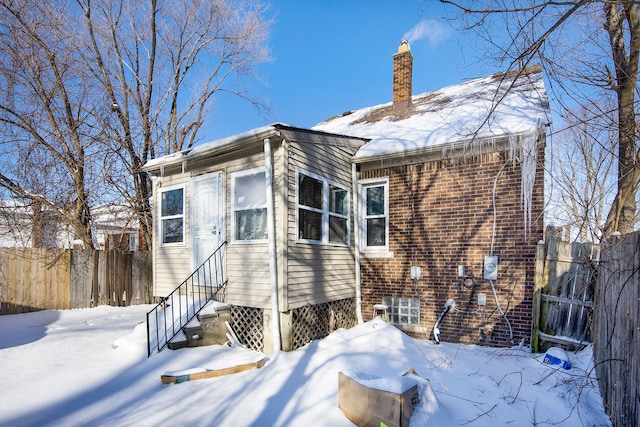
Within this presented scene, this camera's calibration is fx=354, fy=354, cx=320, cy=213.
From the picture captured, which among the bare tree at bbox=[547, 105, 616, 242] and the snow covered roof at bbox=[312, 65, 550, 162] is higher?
the snow covered roof at bbox=[312, 65, 550, 162]

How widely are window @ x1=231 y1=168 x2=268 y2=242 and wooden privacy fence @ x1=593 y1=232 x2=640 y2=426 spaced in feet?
14.8

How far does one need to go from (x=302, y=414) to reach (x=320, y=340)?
254 cm

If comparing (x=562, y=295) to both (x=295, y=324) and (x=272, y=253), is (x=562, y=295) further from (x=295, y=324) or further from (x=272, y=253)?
(x=272, y=253)

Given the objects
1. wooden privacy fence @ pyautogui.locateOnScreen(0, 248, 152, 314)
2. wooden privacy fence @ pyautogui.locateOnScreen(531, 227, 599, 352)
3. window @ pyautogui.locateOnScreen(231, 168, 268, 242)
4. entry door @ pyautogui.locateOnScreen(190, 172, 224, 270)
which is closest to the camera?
wooden privacy fence @ pyautogui.locateOnScreen(531, 227, 599, 352)

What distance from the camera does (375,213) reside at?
7.76m

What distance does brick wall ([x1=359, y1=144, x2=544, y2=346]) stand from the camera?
608 cm

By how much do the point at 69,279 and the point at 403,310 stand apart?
8.47 m

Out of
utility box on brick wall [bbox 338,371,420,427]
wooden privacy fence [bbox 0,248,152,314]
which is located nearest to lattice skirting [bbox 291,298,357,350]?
utility box on brick wall [bbox 338,371,420,427]

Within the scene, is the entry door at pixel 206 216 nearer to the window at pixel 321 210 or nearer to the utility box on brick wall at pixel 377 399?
the window at pixel 321 210

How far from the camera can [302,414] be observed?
3.54 m

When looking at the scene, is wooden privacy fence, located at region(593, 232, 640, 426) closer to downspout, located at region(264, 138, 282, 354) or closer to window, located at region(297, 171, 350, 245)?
downspout, located at region(264, 138, 282, 354)

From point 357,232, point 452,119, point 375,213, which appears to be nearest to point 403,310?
point 357,232

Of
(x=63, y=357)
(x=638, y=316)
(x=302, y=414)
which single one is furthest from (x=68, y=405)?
(x=638, y=316)

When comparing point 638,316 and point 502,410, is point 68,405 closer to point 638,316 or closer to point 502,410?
point 502,410
